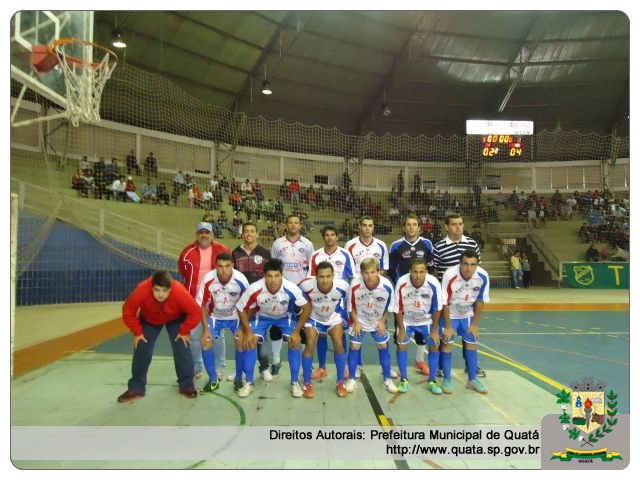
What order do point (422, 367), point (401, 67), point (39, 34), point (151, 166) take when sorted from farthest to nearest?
point (401, 67)
point (151, 166)
point (422, 367)
point (39, 34)

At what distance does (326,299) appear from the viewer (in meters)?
3.91

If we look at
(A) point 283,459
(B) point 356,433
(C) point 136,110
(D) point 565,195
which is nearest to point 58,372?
(A) point 283,459

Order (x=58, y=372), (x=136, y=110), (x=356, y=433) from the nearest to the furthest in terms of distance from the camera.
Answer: (x=356, y=433), (x=58, y=372), (x=136, y=110)

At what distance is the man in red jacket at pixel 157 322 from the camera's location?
12.0 ft

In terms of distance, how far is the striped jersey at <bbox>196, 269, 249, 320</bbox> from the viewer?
159 inches

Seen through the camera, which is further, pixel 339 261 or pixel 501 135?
pixel 501 135

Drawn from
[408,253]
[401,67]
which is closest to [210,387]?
[408,253]

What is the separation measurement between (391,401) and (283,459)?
1333 mm

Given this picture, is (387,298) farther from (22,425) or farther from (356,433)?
(22,425)

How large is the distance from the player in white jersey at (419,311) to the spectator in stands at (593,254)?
13.5m

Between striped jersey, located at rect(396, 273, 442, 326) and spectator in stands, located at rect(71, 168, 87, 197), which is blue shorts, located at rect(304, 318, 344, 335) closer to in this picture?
striped jersey, located at rect(396, 273, 442, 326)

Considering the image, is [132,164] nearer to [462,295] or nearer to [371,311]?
[371,311]

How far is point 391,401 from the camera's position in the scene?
3604 mm

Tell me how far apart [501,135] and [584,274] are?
7.70 meters
